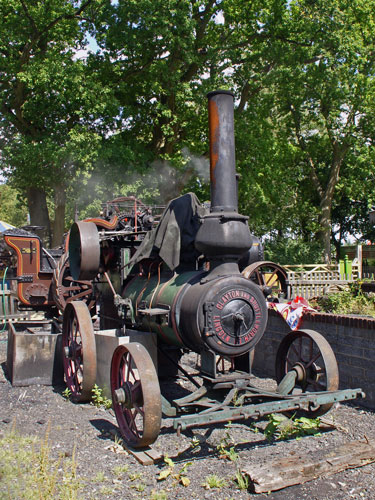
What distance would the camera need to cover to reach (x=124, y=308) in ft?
20.1

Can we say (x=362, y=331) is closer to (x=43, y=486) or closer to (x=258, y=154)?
(x=43, y=486)

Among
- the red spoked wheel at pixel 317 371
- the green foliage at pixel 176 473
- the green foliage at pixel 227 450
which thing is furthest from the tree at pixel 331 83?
the green foliage at pixel 176 473

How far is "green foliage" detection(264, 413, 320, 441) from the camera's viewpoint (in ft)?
15.8

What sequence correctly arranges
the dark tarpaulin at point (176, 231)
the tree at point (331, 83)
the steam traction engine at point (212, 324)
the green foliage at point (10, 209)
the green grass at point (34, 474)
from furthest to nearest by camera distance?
1. the green foliage at point (10, 209)
2. the tree at point (331, 83)
3. the dark tarpaulin at point (176, 231)
4. the steam traction engine at point (212, 324)
5. the green grass at point (34, 474)

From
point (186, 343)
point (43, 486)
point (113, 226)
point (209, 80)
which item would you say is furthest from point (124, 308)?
point (209, 80)

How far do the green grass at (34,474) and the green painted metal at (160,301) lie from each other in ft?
5.15

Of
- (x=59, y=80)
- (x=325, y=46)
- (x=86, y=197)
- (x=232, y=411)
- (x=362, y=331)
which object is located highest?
(x=325, y=46)

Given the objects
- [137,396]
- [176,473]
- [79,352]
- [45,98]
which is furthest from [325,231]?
[176,473]

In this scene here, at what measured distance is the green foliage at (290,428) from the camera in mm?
4801

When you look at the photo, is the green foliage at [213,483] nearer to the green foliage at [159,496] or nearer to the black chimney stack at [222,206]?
the green foliage at [159,496]

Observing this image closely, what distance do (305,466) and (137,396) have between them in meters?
1.56

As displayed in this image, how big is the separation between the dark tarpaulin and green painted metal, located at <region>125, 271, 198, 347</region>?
244 millimetres

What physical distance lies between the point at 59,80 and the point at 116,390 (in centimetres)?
1273

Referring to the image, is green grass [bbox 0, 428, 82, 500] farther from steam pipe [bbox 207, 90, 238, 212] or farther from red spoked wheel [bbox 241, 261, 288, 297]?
red spoked wheel [bbox 241, 261, 288, 297]
